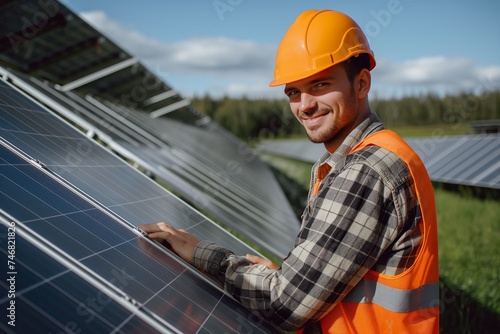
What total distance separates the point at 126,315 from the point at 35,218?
0.64m

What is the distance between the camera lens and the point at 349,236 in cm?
239

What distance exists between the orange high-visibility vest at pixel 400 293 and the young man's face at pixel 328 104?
0.24 meters

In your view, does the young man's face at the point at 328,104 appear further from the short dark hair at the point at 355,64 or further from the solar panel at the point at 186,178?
the solar panel at the point at 186,178

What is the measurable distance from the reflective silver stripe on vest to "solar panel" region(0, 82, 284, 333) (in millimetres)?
570

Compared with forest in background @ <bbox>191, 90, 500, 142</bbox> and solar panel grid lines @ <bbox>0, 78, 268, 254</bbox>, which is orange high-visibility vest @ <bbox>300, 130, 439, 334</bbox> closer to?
solar panel grid lines @ <bbox>0, 78, 268, 254</bbox>

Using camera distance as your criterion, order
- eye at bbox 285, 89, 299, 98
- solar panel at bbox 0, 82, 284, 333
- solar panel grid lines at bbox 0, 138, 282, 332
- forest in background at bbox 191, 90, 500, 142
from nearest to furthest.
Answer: solar panel at bbox 0, 82, 284, 333
solar panel grid lines at bbox 0, 138, 282, 332
eye at bbox 285, 89, 299, 98
forest in background at bbox 191, 90, 500, 142

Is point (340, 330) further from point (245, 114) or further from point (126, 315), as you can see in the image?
point (245, 114)

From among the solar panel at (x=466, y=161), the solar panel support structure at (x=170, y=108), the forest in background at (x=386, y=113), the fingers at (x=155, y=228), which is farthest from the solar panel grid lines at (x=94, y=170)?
the forest in background at (x=386, y=113)

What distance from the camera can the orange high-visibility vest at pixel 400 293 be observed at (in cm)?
245

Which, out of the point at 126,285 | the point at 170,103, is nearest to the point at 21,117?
the point at 126,285

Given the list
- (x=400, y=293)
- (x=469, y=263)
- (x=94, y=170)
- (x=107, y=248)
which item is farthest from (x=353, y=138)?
(x=469, y=263)

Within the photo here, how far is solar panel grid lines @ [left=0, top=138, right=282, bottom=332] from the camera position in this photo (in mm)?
2371

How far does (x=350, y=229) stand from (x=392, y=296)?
0.38 metres

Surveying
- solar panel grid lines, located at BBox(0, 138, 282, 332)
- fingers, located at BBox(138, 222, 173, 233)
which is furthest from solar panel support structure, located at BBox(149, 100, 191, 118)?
solar panel grid lines, located at BBox(0, 138, 282, 332)
